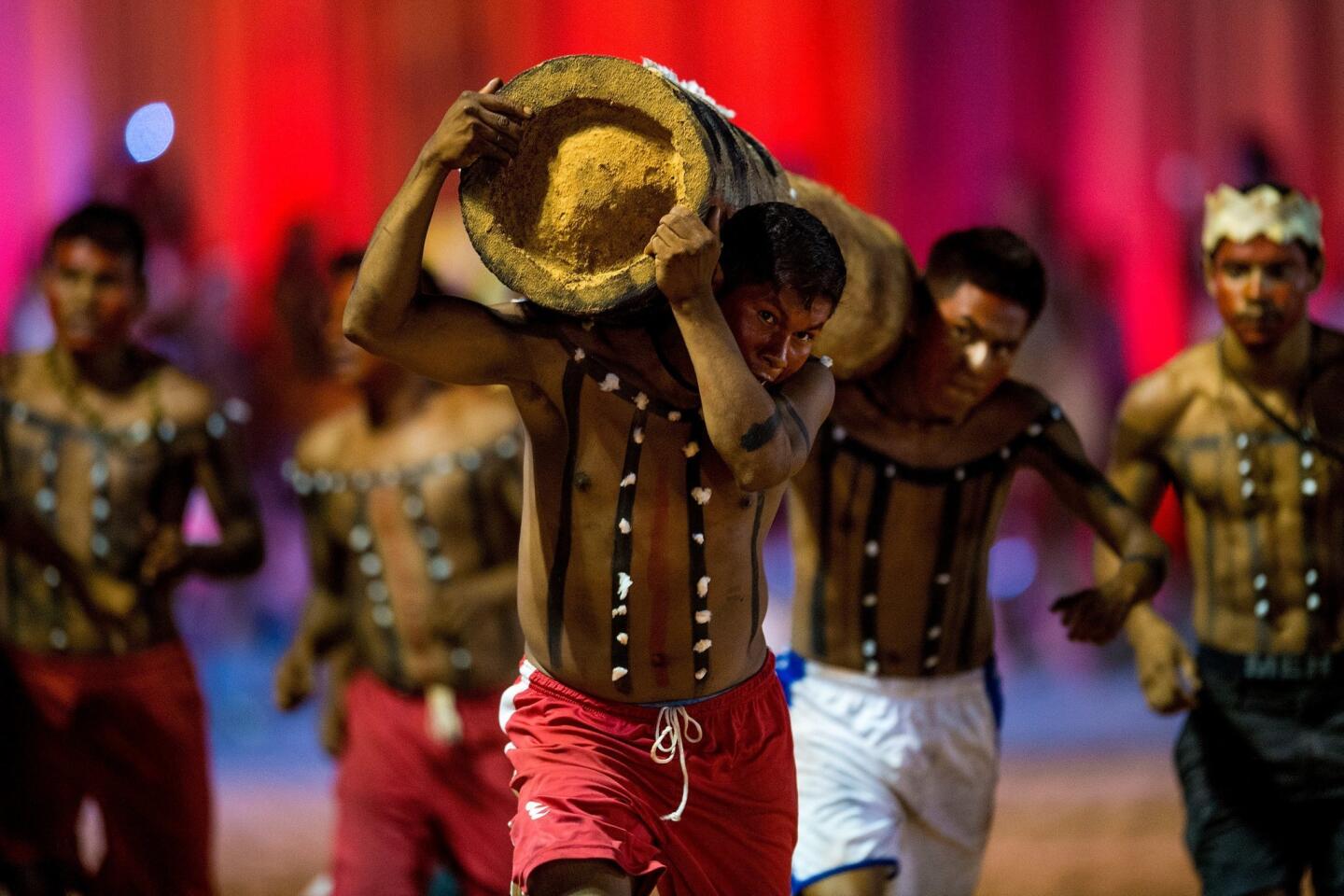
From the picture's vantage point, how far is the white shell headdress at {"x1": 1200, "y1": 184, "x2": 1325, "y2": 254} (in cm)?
439

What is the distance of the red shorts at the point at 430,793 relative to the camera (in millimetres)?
4730

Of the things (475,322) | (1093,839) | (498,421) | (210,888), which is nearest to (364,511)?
(498,421)

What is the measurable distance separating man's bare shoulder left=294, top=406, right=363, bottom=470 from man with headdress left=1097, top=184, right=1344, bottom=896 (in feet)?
7.33

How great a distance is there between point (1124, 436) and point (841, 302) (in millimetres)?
1140

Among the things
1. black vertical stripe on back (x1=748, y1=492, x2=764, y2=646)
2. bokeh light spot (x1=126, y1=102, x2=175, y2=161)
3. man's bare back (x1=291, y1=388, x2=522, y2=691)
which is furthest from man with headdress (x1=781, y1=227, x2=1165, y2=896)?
bokeh light spot (x1=126, y1=102, x2=175, y2=161)

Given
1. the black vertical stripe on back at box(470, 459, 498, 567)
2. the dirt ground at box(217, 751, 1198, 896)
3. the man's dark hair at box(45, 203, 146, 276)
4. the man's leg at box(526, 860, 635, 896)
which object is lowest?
the dirt ground at box(217, 751, 1198, 896)

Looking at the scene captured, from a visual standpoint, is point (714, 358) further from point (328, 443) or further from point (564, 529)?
point (328, 443)

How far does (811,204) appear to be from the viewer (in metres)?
3.80

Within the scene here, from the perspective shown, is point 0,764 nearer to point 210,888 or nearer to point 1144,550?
point 210,888

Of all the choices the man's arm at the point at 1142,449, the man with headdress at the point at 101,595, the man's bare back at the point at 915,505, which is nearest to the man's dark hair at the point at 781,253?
the man's bare back at the point at 915,505

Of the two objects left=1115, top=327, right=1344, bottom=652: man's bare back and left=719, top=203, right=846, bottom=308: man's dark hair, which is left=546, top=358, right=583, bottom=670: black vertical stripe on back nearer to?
left=719, top=203, right=846, bottom=308: man's dark hair

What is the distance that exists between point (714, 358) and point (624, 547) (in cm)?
44

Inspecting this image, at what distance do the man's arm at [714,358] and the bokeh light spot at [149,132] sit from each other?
21.6 ft

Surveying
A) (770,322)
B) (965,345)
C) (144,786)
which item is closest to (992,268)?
(965,345)
